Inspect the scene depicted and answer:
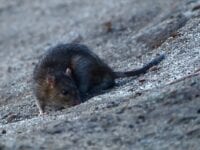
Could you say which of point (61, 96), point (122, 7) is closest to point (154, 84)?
point (61, 96)

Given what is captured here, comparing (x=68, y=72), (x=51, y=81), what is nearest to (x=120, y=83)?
(x=68, y=72)

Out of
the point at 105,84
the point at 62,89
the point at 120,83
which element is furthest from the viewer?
the point at 120,83

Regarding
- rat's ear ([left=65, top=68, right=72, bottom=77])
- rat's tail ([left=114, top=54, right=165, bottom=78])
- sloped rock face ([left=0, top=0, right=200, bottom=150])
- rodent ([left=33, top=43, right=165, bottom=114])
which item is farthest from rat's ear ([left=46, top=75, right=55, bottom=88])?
rat's tail ([left=114, top=54, right=165, bottom=78])

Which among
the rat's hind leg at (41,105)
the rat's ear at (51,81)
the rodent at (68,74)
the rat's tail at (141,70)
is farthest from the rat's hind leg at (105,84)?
the rat's hind leg at (41,105)

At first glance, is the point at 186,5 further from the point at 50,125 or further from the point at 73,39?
the point at 50,125

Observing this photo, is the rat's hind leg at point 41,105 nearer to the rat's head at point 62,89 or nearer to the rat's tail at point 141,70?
the rat's head at point 62,89

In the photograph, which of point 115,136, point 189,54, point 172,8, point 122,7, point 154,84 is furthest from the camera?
point 122,7

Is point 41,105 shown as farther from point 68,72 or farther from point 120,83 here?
point 120,83
